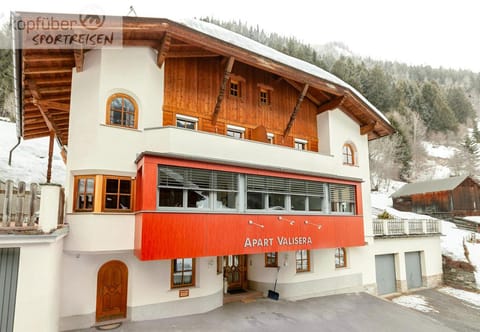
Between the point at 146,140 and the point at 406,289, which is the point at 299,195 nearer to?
the point at 146,140

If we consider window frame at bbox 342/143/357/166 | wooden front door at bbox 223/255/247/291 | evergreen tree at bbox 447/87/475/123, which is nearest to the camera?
wooden front door at bbox 223/255/247/291

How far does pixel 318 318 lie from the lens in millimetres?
10164

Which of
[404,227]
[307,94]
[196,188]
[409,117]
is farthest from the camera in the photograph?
[409,117]

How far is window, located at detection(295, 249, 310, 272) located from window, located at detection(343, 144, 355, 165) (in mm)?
5316

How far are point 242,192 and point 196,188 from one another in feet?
5.41

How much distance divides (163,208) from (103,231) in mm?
1973

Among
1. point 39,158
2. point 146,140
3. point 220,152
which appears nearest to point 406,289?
point 220,152

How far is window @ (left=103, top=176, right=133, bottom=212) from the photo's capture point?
8852 mm

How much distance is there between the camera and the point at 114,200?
895 centimetres

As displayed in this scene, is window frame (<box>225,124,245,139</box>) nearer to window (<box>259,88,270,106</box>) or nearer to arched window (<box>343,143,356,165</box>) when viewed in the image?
window (<box>259,88,270,106</box>)

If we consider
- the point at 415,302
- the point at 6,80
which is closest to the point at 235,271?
the point at 415,302

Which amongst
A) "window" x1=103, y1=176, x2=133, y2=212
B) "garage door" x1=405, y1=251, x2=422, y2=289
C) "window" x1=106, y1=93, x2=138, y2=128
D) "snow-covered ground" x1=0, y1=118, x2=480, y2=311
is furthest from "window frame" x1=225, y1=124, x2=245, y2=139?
"garage door" x1=405, y1=251, x2=422, y2=289

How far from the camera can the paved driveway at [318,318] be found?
29.2 feet

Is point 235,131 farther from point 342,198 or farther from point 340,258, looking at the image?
point 340,258
